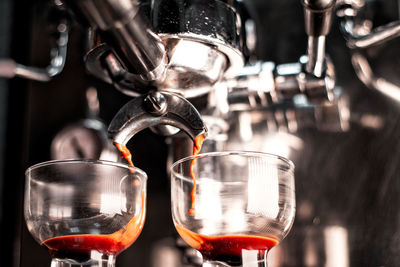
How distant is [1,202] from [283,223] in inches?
17.8

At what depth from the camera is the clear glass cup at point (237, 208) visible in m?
0.40

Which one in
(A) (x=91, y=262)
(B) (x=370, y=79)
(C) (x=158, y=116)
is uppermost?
(B) (x=370, y=79)

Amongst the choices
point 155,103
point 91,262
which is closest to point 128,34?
point 155,103

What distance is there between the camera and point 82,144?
0.72 meters

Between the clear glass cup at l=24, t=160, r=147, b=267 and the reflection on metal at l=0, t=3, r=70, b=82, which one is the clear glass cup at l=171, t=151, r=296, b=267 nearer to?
the clear glass cup at l=24, t=160, r=147, b=267

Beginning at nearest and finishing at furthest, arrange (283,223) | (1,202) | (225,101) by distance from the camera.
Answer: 1. (283,223)
2. (225,101)
3. (1,202)

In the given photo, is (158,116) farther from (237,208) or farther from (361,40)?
(361,40)

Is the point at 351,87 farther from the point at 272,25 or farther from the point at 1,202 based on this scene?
the point at 1,202

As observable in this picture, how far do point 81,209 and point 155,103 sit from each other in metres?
0.11

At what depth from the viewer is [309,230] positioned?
64 cm

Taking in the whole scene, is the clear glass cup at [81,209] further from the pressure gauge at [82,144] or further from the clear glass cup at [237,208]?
the pressure gauge at [82,144]

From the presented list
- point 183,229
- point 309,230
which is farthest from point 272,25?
point 183,229

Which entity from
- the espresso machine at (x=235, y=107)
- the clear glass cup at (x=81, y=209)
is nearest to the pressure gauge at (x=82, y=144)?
the espresso machine at (x=235, y=107)

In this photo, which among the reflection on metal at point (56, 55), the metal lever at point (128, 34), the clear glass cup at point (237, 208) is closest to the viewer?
Result: the metal lever at point (128, 34)
